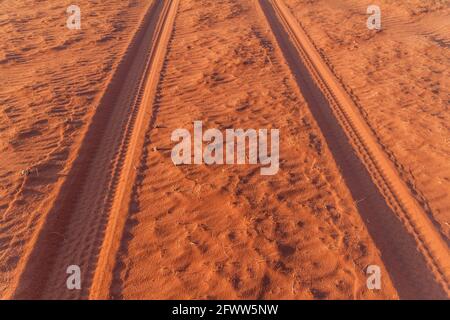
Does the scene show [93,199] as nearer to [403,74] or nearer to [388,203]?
[388,203]

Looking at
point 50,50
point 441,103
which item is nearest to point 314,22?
point 441,103

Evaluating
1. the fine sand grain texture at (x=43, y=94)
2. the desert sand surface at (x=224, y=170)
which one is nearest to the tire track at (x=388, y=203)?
the desert sand surface at (x=224, y=170)

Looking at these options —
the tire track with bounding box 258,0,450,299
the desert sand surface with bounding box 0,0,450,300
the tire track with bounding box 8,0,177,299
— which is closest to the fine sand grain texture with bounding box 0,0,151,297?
the desert sand surface with bounding box 0,0,450,300

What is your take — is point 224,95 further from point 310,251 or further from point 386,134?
point 310,251

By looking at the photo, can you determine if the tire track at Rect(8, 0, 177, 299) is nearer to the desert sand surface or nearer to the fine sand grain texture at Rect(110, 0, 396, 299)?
the desert sand surface

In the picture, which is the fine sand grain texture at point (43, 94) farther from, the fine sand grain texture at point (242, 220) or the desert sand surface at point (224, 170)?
the fine sand grain texture at point (242, 220)

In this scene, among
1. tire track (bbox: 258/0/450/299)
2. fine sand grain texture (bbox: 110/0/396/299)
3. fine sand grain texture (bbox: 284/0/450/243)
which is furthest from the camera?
fine sand grain texture (bbox: 284/0/450/243)
